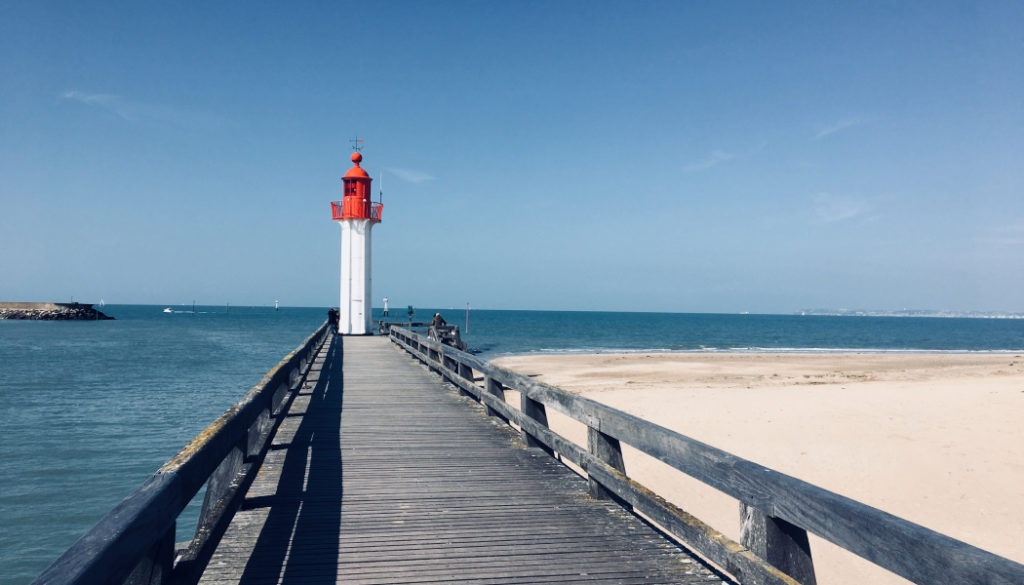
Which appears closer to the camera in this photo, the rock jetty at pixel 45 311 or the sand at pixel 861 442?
the sand at pixel 861 442

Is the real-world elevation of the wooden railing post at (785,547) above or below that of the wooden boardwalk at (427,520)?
above

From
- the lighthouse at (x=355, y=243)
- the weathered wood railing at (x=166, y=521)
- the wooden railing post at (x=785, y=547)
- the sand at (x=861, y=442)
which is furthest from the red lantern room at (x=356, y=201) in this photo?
the wooden railing post at (x=785, y=547)

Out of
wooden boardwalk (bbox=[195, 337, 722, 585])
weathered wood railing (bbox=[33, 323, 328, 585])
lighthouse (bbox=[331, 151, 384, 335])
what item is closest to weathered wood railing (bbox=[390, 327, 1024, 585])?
wooden boardwalk (bbox=[195, 337, 722, 585])

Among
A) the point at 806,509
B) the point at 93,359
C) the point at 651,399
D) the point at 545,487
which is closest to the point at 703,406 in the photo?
the point at 651,399

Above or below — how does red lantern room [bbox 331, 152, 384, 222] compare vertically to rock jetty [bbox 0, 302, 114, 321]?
above

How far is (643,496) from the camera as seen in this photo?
3.84 m

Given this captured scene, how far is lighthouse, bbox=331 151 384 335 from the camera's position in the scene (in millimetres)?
27219

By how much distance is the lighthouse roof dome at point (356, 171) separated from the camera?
27562 mm

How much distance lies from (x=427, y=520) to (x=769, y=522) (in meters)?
2.40

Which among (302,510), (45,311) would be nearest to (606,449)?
(302,510)

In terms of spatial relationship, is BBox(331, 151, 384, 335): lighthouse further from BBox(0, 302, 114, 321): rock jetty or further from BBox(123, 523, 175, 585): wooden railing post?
BBox(0, 302, 114, 321): rock jetty

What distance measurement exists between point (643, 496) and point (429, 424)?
4.56 m

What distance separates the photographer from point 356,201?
89.5 ft

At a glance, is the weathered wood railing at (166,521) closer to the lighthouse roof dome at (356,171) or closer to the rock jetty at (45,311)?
the lighthouse roof dome at (356,171)
